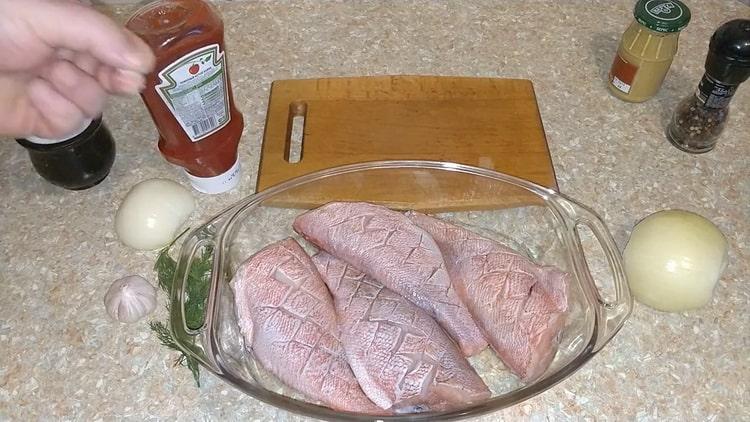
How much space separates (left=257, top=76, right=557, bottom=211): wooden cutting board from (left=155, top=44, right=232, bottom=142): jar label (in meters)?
0.18

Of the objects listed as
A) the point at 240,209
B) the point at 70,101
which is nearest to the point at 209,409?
the point at 240,209

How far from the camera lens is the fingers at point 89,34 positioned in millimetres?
688

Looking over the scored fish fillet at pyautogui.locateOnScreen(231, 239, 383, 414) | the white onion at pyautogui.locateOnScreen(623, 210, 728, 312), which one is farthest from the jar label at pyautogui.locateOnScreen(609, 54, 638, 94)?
the scored fish fillet at pyautogui.locateOnScreen(231, 239, 383, 414)

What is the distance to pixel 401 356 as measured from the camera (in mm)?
834

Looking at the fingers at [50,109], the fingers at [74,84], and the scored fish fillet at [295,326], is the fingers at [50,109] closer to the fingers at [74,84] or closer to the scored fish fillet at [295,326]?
the fingers at [74,84]

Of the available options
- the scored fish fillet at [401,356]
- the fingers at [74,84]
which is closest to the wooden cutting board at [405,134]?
the scored fish fillet at [401,356]

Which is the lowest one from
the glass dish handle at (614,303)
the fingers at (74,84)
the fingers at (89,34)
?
the glass dish handle at (614,303)

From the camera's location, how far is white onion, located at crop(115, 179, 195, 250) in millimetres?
1054

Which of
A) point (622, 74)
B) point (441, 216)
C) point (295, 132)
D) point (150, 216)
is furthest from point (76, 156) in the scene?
point (622, 74)

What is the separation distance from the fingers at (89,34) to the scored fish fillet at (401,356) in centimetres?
43

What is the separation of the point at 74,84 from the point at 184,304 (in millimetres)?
334

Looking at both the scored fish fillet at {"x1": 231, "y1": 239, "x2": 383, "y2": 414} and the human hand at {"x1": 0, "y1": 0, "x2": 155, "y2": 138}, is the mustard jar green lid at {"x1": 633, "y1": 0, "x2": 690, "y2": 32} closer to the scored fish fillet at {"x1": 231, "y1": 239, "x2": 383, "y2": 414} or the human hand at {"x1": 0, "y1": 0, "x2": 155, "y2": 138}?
the scored fish fillet at {"x1": 231, "y1": 239, "x2": 383, "y2": 414}

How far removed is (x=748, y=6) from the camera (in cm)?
151

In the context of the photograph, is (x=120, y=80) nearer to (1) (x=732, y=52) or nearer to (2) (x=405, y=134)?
Answer: (2) (x=405, y=134)
